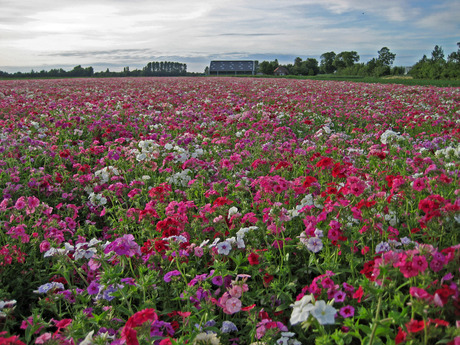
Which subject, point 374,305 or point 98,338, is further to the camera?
Answer: point 374,305

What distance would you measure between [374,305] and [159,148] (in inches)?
159

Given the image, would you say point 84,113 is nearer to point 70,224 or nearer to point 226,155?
point 226,155

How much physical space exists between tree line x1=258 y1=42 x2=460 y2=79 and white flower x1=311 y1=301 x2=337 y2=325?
47347mm

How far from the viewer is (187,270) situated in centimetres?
279

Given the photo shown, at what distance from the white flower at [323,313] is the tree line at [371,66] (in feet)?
155

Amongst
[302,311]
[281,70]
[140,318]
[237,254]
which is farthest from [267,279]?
[281,70]

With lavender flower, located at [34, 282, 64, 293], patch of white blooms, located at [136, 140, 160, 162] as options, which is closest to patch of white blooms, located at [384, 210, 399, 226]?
lavender flower, located at [34, 282, 64, 293]

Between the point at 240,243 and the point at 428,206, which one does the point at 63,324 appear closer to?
the point at 240,243

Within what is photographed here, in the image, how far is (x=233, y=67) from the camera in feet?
299

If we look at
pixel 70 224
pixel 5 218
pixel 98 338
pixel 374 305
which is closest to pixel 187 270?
pixel 98 338

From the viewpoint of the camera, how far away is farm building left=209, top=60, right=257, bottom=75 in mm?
A: 90188

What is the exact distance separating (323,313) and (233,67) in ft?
308

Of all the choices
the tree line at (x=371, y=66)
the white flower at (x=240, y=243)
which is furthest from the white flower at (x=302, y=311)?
the tree line at (x=371, y=66)

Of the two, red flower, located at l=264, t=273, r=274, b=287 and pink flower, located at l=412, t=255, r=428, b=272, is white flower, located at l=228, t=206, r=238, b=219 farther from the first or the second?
pink flower, located at l=412, t=255, r=428, b=272
